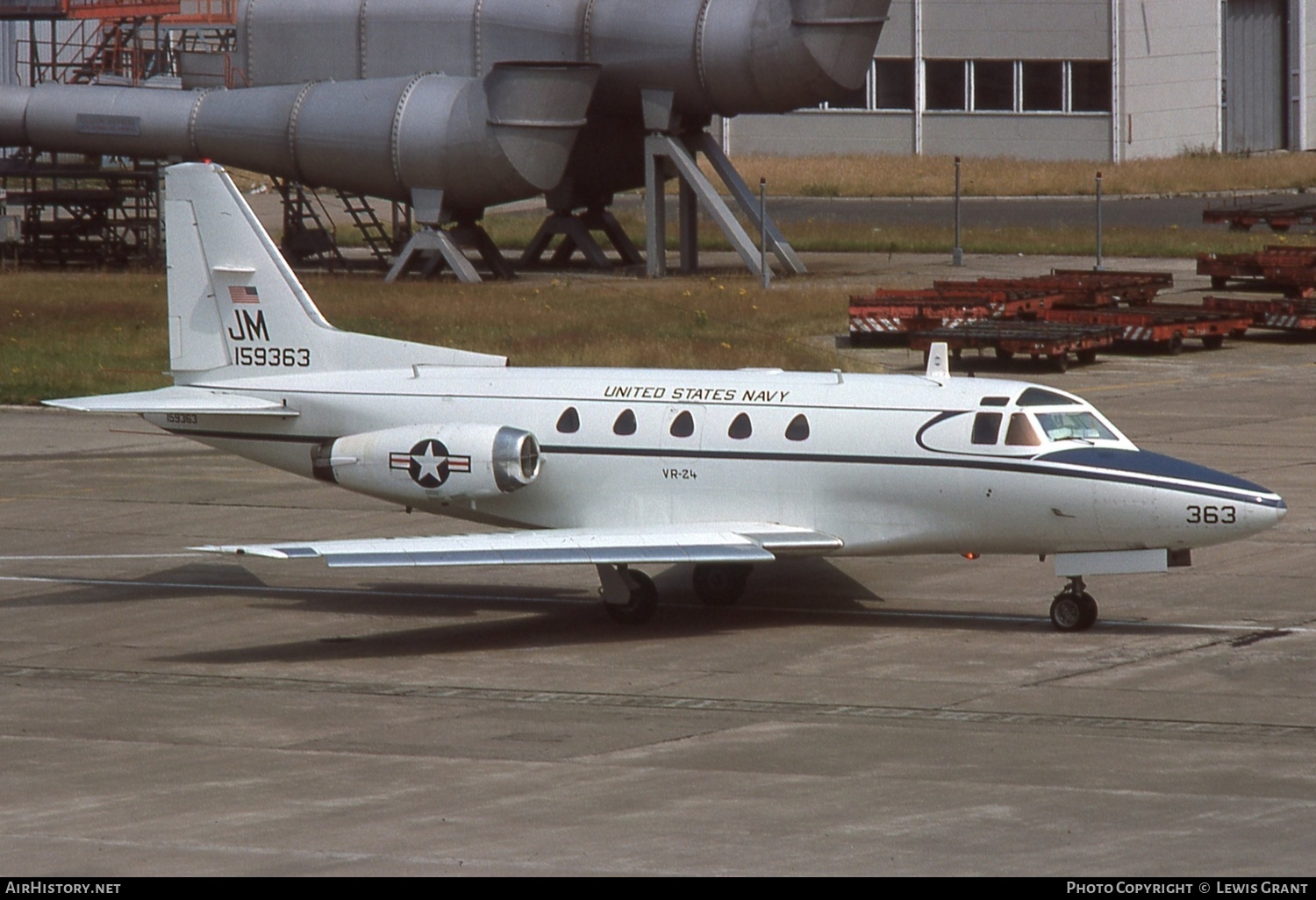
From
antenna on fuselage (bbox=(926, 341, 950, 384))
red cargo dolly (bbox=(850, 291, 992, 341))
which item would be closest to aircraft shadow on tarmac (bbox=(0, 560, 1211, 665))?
antenna on fuselage (bbox=(926, 341, 950, 384))

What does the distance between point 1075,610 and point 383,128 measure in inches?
1495

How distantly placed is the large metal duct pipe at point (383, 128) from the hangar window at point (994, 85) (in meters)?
45.2

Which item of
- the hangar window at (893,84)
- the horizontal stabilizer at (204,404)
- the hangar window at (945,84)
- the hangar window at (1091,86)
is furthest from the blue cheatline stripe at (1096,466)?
the hangar window at (893,84)

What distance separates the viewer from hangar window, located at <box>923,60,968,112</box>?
318ft

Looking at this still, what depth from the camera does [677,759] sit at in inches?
640

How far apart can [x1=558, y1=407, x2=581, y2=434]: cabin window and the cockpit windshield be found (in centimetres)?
552

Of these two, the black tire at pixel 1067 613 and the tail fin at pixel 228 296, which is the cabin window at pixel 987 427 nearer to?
the black tire at pixel 1067 613

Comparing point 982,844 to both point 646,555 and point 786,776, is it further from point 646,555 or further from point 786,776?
point 646,555

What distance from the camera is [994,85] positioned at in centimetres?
9669

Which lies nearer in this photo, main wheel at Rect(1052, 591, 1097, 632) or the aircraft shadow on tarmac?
main wheel at Rect(1052, 591, 1097, 632)

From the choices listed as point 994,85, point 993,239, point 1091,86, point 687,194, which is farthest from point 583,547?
point 1091,86

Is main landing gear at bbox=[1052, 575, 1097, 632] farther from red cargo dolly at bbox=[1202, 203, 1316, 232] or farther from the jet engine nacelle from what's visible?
red cargo dolly at bbox=[1202, 203, 1316, 232]

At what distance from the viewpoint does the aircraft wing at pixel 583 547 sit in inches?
820

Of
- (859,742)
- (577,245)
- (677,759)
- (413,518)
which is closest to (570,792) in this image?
(677,759)
